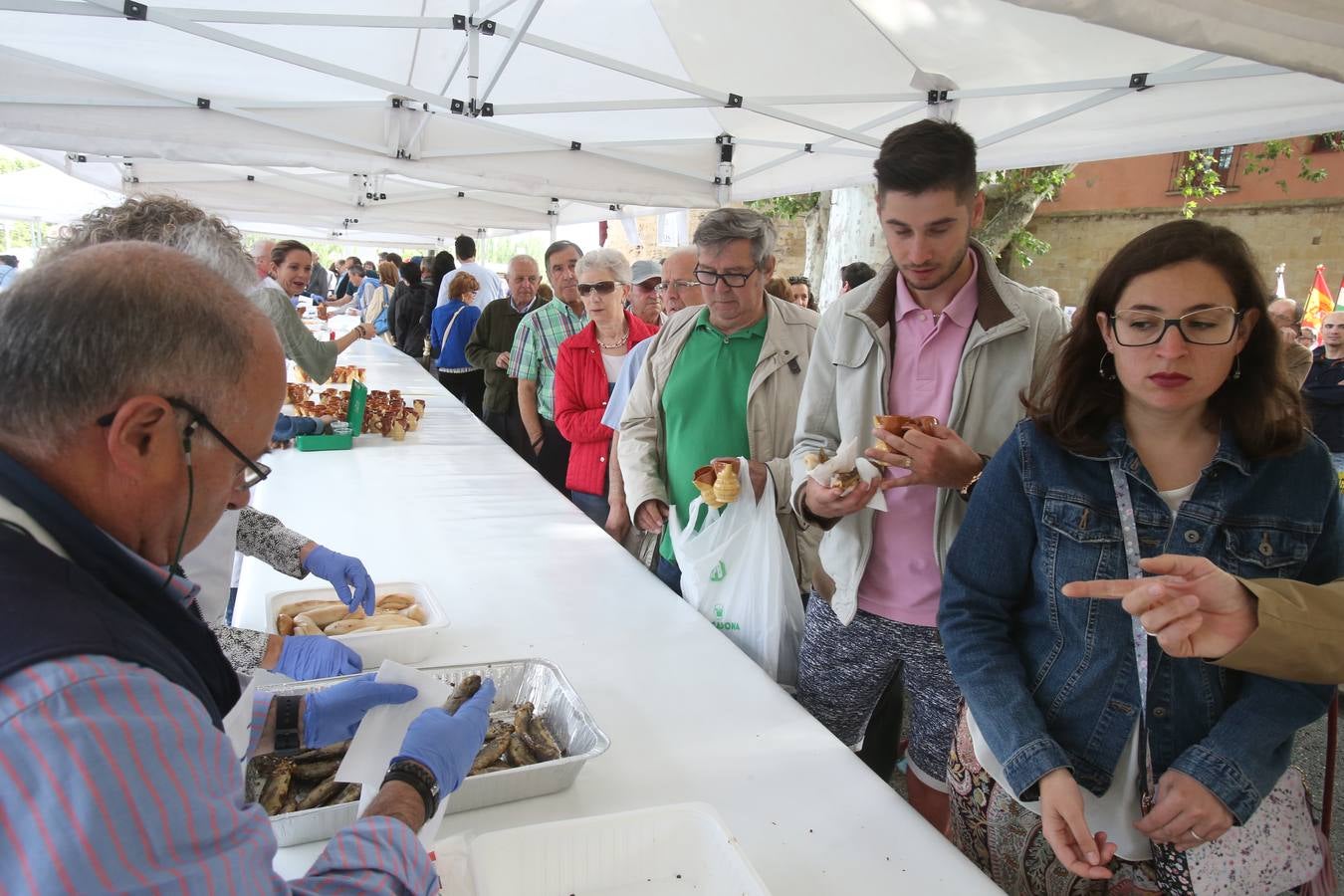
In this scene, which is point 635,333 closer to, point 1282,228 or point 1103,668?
point 1103,668

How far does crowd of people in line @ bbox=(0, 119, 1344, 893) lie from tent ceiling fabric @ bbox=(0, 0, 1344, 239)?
1.97m

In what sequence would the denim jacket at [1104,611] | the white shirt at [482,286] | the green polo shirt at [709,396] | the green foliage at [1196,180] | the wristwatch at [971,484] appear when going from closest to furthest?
the denim jacket at [1104,611] < the wristwatch at [971,484] < the green polo shirt at [709,396] < the white shirt at [482,286] < the green foliage at [1196,180]

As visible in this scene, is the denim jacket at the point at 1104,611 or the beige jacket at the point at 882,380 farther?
the beige jacket at the point at 882,380

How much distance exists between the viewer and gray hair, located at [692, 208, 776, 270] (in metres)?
2.36

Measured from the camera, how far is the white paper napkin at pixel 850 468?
1.72 m

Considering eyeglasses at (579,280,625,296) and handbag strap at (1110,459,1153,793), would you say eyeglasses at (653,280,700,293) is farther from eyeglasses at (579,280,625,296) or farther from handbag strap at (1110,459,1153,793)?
handbag strap at (1110,459,1153,793)

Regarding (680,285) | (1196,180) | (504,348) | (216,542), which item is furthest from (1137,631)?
(1196,180)

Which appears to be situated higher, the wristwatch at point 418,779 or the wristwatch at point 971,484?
the wristwatch at point 971,484

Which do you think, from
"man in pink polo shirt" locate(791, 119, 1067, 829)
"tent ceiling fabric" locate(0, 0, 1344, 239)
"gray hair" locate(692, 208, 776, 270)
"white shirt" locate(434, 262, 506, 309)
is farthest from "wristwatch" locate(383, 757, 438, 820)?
"white shirt" locate(434, 262, 506, 309)

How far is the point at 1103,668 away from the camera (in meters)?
1.29

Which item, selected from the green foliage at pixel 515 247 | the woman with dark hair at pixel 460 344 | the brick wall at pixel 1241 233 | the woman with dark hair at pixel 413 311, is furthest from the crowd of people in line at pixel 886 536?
the green foliage at pixel 515 247

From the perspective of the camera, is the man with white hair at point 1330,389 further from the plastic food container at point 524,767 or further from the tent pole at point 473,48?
the plastic food container at point 524,767

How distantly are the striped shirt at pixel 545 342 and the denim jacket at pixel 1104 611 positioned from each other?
10.1 feet

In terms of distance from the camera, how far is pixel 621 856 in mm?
1169
